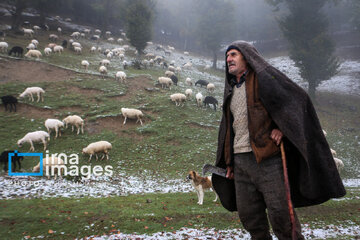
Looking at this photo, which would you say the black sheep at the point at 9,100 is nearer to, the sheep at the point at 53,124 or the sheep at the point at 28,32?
the sheep at the point at 53,124

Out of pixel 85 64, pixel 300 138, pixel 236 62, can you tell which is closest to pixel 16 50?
pixel 85 64

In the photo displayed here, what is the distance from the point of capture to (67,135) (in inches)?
552

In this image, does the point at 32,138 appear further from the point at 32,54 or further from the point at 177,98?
the point at 32,54

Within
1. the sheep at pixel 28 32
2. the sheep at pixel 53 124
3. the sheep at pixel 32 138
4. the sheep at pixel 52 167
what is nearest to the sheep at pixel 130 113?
the sheep at pixel 53 124

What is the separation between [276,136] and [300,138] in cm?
25

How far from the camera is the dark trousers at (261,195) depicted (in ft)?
8.05

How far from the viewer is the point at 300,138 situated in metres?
2.45

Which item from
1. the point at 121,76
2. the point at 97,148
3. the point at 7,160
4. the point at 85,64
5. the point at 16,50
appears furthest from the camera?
the point at 85,64

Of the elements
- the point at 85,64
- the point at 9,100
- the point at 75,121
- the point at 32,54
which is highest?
the point at 32,54

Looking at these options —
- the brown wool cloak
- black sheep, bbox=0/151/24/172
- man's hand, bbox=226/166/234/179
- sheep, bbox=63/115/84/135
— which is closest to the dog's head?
man's hand, bbox=226/166/234/179

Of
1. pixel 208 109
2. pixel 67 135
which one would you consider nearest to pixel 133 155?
pixel 67 135

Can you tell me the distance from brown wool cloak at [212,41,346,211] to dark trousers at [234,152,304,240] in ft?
0.91

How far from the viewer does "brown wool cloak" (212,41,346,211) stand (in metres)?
2.47

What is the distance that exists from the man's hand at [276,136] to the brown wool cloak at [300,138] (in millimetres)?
90
